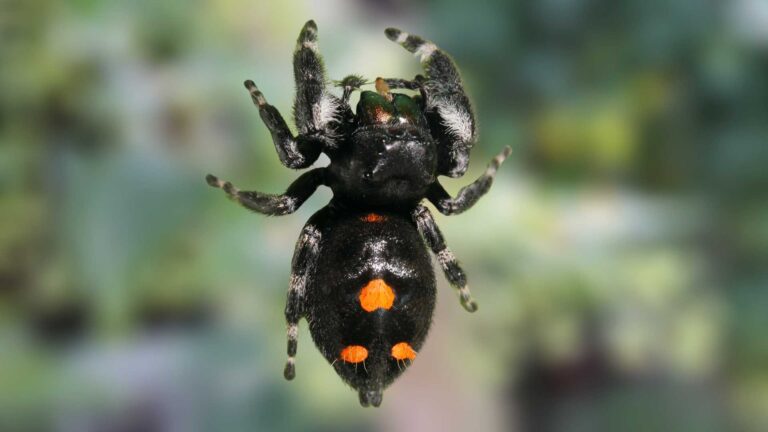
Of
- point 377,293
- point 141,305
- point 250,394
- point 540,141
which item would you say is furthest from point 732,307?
point 377,293

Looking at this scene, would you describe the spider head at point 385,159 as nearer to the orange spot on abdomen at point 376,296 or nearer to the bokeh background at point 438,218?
the orange spot on abdomen at point 376,296

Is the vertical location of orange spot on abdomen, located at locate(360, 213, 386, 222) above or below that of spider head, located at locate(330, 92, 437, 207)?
below

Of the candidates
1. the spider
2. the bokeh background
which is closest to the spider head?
the spider

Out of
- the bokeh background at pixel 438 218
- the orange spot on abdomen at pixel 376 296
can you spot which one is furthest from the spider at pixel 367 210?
the bokeh background at pixel 438 218

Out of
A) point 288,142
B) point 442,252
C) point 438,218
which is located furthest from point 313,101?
point 438,218

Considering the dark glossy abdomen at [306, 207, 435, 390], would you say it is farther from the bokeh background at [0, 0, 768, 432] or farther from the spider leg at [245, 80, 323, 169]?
the bokeh background at [0, 0, 768, 432]

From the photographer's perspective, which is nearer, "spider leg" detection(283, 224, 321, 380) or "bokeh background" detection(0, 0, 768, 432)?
"spider leg" detection(283, 224, 321, 380)

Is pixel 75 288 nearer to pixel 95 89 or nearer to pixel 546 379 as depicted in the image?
pixel 95 89
